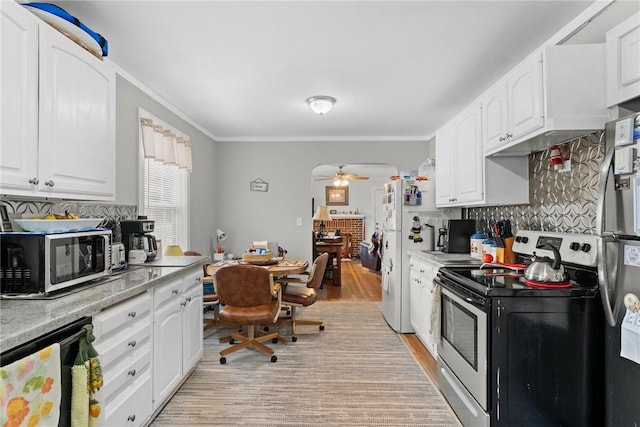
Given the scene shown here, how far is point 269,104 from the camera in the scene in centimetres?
367

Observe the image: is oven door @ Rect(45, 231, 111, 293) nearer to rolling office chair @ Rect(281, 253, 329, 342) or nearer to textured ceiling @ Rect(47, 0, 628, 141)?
textured ceiling @ Rect(47, 0, 628, 141)

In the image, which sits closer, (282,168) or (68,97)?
(68,97)

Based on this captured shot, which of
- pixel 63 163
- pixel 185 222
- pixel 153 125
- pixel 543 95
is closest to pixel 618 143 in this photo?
pixel 543 95

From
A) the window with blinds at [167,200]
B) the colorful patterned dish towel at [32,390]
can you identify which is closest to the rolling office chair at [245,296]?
the window with blinds at [167,200]

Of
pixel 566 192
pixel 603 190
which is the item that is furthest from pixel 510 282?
pixel 566 192

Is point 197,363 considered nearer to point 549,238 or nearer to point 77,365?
point 77,365

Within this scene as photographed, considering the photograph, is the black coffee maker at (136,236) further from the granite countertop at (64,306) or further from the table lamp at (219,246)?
the table lamp at (219,246)

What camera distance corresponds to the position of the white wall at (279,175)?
529cm

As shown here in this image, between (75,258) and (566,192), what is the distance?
9.86ft

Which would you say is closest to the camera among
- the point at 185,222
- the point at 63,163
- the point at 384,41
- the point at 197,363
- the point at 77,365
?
the point at 77,365

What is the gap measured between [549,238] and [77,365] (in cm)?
272

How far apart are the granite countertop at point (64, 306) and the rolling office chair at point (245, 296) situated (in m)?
0.76

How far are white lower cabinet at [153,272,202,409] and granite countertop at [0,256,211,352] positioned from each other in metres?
0.17

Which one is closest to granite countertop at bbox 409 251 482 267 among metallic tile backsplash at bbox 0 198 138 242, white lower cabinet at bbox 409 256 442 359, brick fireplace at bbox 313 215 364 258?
white lower cabinet at bbox 409 256 442 359
